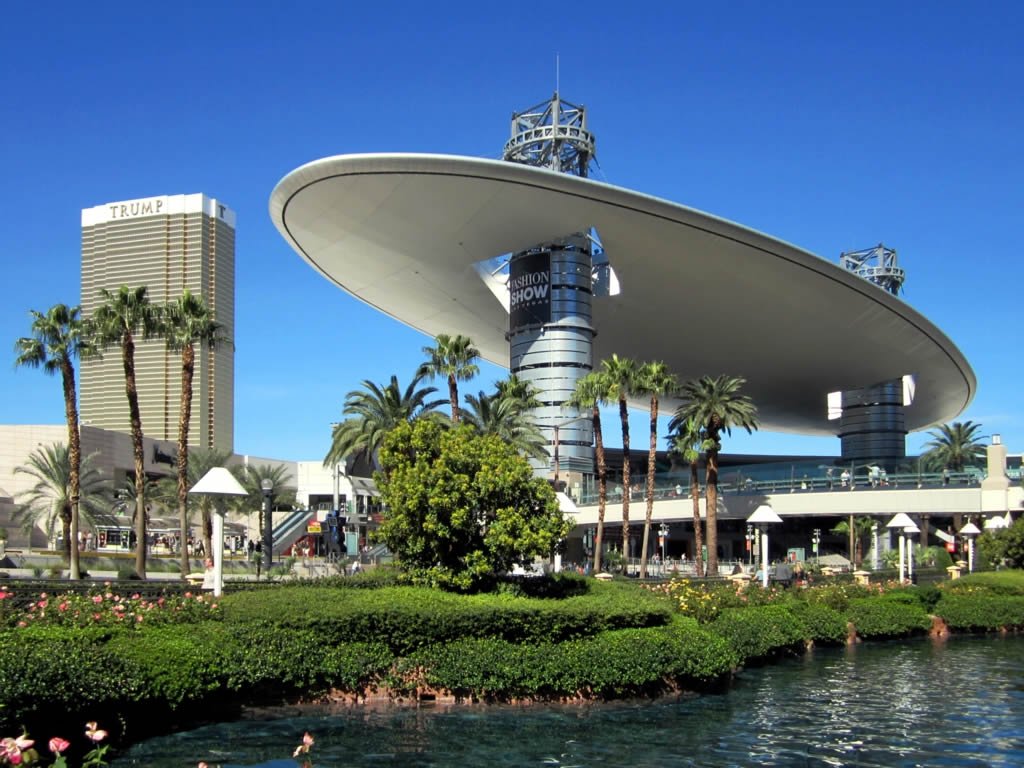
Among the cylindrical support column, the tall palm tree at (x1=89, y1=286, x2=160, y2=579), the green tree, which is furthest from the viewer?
the cylindrical support column

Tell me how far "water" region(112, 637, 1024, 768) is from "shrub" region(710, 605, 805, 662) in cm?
266

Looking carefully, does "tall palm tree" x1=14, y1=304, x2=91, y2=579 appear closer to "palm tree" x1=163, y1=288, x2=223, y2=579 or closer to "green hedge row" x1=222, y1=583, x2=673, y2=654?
"palm tree" x1=163, y1=288, x2=223, y2=579

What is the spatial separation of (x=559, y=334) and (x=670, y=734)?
58.9 metres

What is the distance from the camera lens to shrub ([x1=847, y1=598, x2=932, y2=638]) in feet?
115

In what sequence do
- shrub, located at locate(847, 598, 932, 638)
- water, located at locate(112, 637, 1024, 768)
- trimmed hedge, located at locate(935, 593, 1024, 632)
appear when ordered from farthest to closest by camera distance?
trimmed hedge, located at locate(935, 593, 1024, 632) < shrub, located at locate(847, 598, 932, 638) < water, located at locate(112, 637, 1024, 768)

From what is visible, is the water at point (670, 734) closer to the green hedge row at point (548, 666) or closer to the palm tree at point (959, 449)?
the green hedge row at point (548, 666)

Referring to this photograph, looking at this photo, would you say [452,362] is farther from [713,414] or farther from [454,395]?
[713,414]

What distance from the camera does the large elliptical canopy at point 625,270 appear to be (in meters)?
70.1

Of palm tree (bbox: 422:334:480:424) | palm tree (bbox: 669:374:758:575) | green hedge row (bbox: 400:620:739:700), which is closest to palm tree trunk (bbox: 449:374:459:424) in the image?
palm tree (bbox: 422:334:480:424)

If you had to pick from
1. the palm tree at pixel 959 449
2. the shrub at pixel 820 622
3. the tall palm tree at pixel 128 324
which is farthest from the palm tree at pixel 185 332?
the palm tree at pixel 959 449

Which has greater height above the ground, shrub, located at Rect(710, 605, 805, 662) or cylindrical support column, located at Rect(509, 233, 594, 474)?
cylindrical support column, located at Rect(509, 233, 594, 474)

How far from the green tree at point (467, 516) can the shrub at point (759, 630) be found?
6264mm

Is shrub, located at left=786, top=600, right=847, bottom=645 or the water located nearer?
the water

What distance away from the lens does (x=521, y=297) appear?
79375 millimetres
